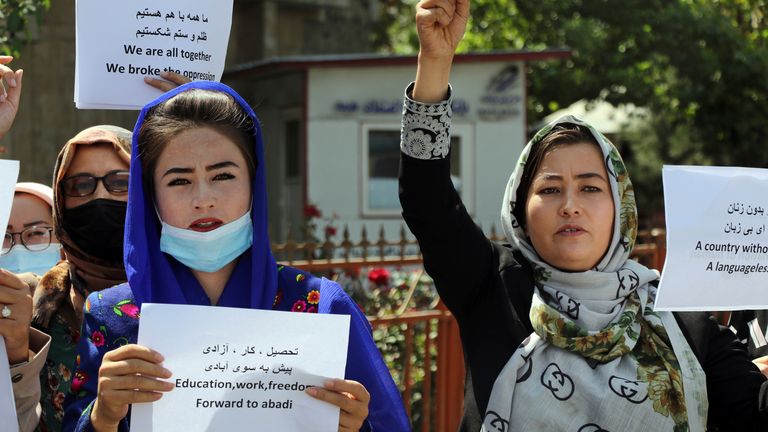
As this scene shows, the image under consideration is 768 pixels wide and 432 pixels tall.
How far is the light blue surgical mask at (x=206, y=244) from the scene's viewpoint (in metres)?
2.27

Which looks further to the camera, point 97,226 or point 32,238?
point 32,238

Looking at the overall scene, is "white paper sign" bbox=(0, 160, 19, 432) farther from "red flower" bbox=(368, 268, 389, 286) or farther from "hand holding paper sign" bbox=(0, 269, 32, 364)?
"red flower" bbox=(368, 268, 389, 286)

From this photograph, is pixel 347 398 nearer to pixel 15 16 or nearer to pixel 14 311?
pixel 14 311

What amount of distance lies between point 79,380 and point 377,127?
11754 millimetres

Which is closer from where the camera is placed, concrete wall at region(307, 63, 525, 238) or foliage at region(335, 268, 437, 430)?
foliage at region(335, 268, 437, 430)

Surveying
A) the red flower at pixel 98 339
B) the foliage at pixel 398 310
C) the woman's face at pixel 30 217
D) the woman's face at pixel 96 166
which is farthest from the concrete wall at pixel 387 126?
the red flower at pixel 98 339

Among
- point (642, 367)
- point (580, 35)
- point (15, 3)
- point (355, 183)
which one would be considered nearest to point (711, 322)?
point (642, 367)

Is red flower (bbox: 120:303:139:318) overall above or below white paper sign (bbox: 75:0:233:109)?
below

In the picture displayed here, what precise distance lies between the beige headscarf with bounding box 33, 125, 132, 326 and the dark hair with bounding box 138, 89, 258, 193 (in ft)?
1.79

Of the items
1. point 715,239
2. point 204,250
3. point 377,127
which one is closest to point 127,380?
point 204,250

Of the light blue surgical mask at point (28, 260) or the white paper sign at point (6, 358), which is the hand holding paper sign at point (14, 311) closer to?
the white paper sign at point (6, 358)

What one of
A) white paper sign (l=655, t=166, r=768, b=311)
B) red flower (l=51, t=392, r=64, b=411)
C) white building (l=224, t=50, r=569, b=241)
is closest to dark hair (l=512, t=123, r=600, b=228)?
white paper sign (l=655, t=166, r=768, b=311)

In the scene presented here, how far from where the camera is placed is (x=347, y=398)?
218 cm

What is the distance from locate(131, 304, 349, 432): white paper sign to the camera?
2.16 meters
